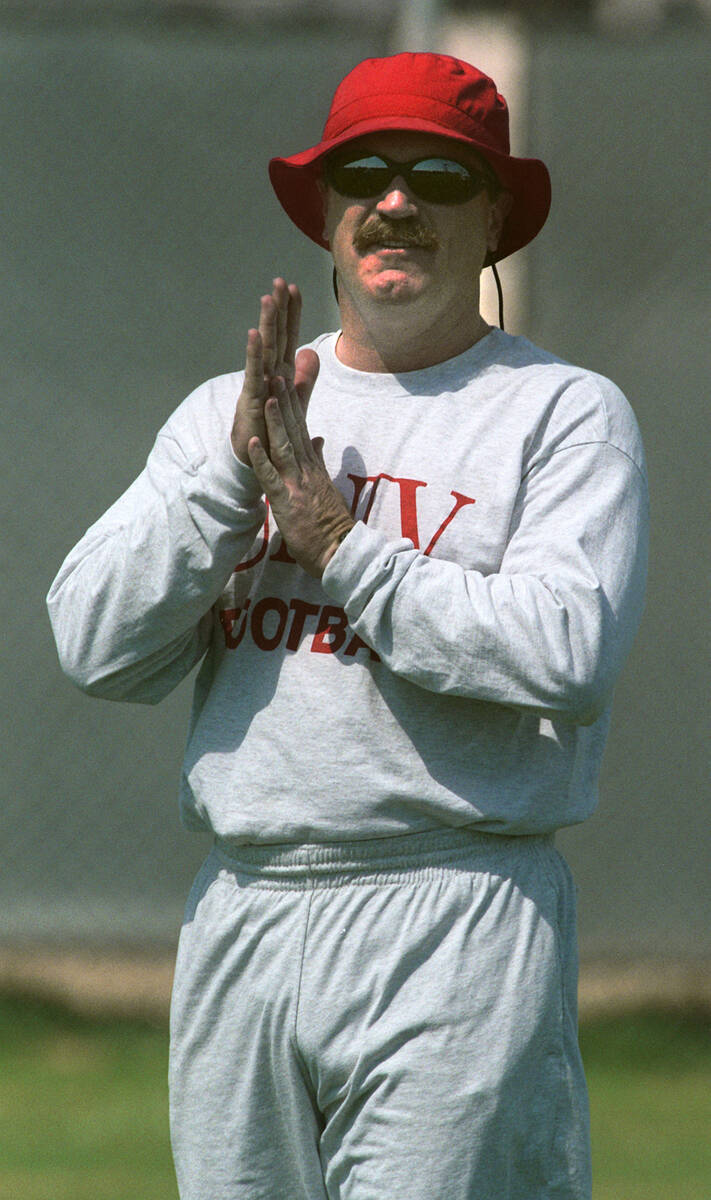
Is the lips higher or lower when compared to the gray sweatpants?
higher

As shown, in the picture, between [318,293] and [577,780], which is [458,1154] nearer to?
[577,780]

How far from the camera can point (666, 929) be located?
4.88m

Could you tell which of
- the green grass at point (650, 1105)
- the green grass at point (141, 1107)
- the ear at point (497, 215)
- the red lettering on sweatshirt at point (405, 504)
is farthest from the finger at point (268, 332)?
the green grass at point (650, 1105)

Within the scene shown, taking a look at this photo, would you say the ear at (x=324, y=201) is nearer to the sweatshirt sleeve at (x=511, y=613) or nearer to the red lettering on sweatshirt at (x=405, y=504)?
the red lettering on sweatshirt at (x=405, y=504)

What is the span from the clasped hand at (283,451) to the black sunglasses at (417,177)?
26cm

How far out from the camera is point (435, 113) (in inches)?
87.8

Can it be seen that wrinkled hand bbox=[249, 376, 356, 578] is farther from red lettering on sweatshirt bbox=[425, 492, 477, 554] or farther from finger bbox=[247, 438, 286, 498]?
red lettering on sweatshirt bbox=[425, 492, 477, 554]

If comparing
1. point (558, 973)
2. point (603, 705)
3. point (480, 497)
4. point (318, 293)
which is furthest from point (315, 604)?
point (318, 293)

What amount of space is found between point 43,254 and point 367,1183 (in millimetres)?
3490

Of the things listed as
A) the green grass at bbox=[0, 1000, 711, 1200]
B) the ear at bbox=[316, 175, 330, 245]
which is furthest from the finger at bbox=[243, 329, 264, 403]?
the green grass at bbox=[0, 1000, 711, 1200]

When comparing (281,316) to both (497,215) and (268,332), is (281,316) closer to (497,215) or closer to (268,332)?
(268,332)

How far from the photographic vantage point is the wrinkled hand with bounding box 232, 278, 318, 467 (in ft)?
6.77

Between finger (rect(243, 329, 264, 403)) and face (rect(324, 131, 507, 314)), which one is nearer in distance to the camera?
finger (rect(243, 329, 264, 403))

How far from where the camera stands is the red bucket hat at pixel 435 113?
2.23 meters
